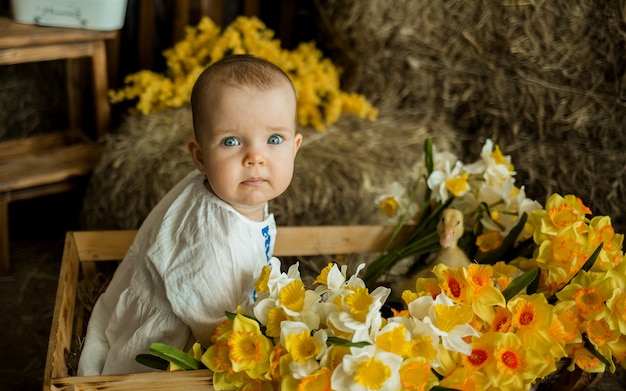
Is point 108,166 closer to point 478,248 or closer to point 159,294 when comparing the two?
point 159,294

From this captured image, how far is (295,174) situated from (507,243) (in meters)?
0.73

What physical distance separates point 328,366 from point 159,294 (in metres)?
0.41

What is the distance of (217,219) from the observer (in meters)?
1.18

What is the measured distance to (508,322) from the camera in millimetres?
1062

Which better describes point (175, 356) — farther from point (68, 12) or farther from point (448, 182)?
point (68, 12)

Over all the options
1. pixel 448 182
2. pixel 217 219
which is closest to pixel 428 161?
pixel 448 182

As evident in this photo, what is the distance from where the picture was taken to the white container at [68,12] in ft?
6.33

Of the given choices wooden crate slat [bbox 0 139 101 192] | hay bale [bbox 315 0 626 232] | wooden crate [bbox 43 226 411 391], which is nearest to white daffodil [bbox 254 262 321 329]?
wooden crate [bbox 43 226 411 391]

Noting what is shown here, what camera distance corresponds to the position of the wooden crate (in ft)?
3.33

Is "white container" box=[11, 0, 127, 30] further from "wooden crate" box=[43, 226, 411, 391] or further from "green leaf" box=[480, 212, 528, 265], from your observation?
"green leaf" box=[480, 212, 528, 265]

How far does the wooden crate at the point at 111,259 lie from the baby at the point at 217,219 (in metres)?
0.12

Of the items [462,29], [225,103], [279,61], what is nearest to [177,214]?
[225,103]

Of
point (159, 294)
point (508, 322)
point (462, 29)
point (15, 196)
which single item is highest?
point (462, 29)

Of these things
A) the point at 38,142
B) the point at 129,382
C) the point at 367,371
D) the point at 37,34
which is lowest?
the point at 38,142
